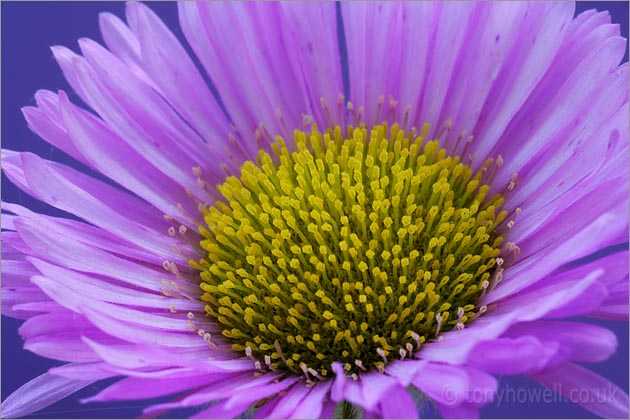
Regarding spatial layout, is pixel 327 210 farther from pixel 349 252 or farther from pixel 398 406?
pixel 398 406

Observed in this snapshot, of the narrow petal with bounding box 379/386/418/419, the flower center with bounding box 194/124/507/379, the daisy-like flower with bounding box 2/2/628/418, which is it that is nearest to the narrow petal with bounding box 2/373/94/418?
the daisy-like flower with bounding box 2/2/628/418

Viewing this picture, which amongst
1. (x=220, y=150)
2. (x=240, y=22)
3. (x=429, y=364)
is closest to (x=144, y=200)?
(x=220, y=150)

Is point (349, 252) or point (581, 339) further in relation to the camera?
point (349, 252)

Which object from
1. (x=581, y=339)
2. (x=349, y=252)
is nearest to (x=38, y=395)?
(x=349, y=252)

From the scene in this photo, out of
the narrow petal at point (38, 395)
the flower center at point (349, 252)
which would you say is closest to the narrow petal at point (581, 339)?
the flower center at point (349, 252)

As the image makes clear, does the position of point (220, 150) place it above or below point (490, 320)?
above

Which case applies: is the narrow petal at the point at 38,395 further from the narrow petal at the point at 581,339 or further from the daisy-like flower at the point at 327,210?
the narrow petal at the point at 581,339

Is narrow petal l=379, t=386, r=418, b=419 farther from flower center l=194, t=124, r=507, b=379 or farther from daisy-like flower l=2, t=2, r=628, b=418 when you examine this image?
flower center l=194, t=124, r=507, b=379

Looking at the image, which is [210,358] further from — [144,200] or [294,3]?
[294,3]
